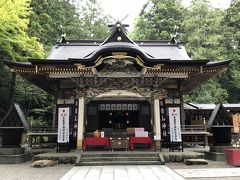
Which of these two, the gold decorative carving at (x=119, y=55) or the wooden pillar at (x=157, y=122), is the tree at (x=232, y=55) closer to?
the wooden pillar at (x=157, y=122)

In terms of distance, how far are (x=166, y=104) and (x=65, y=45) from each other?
359 inches

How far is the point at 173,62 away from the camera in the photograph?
13039 mm

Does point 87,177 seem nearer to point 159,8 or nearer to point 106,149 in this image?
point 106,149

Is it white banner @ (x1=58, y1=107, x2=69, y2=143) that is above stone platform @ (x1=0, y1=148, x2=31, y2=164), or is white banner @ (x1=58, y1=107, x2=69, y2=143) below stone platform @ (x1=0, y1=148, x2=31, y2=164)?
above

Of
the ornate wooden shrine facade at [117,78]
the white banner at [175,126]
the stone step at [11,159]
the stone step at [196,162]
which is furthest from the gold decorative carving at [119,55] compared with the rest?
the stone step at [11,159]

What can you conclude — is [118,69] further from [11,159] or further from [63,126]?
[11,159]

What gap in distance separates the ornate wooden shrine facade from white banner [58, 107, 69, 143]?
0.67 meters

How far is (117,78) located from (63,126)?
3.81 meters

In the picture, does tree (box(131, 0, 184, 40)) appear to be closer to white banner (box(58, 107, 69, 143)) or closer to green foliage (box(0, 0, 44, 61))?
green foliage (box(0, 0, 44, 61))

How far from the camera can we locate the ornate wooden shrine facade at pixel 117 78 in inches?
499

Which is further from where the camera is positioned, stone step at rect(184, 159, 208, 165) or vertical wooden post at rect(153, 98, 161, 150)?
vertical wooden post at rect(153, 98, 161, 150)

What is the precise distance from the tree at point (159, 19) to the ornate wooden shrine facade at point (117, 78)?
78.4ft

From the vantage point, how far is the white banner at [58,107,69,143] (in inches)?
492

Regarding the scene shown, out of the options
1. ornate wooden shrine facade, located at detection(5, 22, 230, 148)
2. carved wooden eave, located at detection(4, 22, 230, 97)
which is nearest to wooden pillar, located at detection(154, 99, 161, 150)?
ornate wooden shrine facade, located at detection(5, 22, 230, 148)
